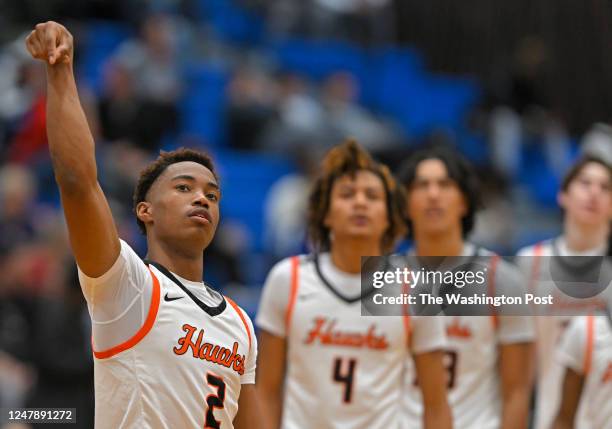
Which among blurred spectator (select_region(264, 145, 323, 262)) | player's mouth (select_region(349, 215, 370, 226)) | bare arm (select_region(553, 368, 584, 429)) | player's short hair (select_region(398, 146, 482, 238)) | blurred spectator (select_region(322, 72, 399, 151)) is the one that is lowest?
bare arm (select_region(553, 368, 584, 429))

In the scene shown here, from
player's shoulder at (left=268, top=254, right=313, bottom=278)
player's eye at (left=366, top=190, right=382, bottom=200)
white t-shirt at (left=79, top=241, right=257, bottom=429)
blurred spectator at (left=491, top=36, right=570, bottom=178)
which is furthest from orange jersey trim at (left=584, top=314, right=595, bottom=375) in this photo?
blurred spectator at (left=491, top=36, right=570, bottom=178)

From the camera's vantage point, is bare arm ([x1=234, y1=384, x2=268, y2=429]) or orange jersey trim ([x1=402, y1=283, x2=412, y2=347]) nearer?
bare arm ([x1=234, y1=384, x2=268, y2=429])

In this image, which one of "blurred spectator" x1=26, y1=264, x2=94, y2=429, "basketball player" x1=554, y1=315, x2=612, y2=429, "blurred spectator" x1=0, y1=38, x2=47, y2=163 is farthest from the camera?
A: "blurred spectator" x1=0, y1=38, x2=47, y2=163

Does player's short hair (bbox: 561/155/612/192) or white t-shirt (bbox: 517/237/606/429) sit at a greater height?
player's short hair (bbox: 561/155/612/192)

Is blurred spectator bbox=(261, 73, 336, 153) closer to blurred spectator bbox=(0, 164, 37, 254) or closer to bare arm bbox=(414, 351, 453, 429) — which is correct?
blurred spectator bbox=(0, 164, 37, 254)

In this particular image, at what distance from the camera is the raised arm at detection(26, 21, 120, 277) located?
159 inches

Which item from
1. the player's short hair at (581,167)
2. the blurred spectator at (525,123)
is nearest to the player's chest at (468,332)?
the player's short hair at (581,167)

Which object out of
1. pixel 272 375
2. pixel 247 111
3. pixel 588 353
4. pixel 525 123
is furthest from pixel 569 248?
pixel 525 123

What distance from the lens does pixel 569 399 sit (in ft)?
21.7

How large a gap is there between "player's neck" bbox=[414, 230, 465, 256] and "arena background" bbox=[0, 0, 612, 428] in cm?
255

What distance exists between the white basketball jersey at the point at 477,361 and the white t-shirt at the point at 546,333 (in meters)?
0.60

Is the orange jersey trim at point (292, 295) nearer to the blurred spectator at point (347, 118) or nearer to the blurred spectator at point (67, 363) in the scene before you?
the blurred spectator at point (67, 363)

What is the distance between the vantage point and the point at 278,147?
1448cm

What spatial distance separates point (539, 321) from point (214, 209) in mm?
3761
